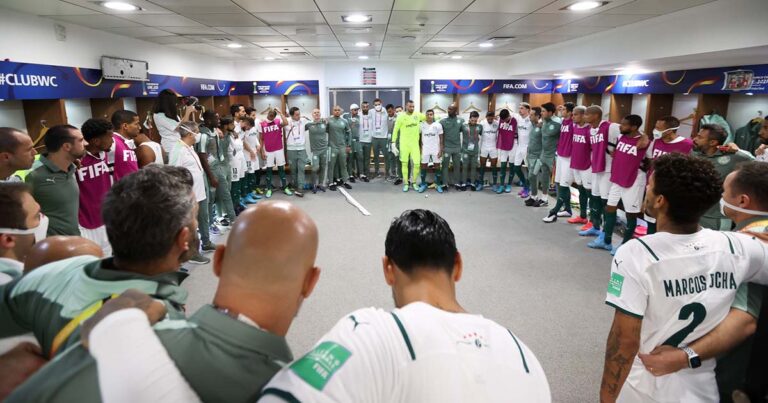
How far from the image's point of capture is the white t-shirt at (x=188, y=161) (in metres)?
4.09

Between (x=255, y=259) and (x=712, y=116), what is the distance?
7.47 metres

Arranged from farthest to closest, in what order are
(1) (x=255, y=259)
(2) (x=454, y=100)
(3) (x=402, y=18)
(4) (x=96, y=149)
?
1. (2) (x=454, y=100)
2. (3) (x=402, y=18)
3. (4) (x=96, y=149)
4. (1) (x=255, y=259)

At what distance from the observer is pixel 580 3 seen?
4211mm

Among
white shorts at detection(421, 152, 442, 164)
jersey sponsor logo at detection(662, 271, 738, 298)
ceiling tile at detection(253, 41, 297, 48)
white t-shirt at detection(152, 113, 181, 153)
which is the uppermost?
ceiling tile at detection(253, 41, 297, 48)

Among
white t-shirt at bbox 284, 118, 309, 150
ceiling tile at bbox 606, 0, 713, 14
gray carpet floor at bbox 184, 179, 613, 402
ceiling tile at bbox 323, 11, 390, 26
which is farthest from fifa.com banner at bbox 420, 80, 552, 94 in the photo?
ceiling tile at bbox 606, 0, 713, 14

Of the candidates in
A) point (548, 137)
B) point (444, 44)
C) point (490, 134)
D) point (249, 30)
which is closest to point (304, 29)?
point (249, 30)

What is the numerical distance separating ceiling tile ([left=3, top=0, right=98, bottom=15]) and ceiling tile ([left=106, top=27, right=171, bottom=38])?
42.6 inches

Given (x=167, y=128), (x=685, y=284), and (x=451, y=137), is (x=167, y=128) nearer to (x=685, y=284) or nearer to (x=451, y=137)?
(x=685, y=284)

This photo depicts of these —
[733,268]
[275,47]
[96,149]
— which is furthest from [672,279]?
[275,47]

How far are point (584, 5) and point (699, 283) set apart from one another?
3841 millimetres

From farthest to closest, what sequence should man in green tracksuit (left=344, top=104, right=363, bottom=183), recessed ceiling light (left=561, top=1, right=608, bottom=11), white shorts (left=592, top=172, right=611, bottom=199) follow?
man in green tracksuit (left=344, top=104, right=363, bottom=183) → white shorts (left=592, top=172, right=611, bottom=199) → recessed ceiling light (left=561, top=1, right=608, bottom=11)

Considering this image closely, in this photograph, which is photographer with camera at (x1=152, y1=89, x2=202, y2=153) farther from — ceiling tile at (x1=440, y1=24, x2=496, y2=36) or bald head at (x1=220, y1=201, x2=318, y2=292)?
bald head at (x1=220, y1=201, x2=318, y2=292)

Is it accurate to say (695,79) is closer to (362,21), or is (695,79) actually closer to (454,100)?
(362,21)

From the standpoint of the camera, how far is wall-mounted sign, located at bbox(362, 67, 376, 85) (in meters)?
11.6
